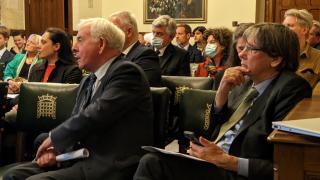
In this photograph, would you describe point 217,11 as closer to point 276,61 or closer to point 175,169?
point 276,61

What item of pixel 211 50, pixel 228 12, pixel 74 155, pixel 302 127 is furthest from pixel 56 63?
pixel 228 12

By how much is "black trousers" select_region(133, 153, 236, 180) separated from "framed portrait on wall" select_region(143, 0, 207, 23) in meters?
9.42

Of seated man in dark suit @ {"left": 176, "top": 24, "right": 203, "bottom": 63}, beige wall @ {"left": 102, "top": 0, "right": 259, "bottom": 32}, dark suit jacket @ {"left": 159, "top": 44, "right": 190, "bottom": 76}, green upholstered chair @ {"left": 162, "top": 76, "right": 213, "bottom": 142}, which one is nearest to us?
green upholstered chair @ {"left": 162, "top": 76, "right": 213, "bottom": 142}

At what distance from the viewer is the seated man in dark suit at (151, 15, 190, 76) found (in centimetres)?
450

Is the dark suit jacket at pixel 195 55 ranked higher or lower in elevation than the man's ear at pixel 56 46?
lower

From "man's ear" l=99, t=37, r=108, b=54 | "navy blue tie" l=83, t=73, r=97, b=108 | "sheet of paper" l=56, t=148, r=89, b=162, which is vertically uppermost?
Answer: "man's ear" l=99, t=37, r=108, b=54

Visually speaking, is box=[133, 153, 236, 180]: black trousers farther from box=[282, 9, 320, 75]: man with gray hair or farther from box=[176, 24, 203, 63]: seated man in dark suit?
box=[176, 24, 203, 63]: seated man in dark suit

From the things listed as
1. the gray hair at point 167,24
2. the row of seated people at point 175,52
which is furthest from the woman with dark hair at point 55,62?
the gray hair at point 167,24

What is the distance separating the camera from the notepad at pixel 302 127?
4.58ft

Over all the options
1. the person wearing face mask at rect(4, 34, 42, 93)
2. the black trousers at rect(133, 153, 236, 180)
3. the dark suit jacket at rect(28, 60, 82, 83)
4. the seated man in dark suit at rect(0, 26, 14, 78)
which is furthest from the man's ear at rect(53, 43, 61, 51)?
the seated man in dark suit at rect(0, 26, 14, 78)

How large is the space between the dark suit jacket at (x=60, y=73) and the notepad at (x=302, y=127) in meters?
2.44

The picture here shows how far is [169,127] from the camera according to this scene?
3.03 m

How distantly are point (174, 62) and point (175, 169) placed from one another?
8.63 feet

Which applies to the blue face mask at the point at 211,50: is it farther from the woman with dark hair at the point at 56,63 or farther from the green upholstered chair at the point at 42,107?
the green upholstered chair at the point at 42,107
